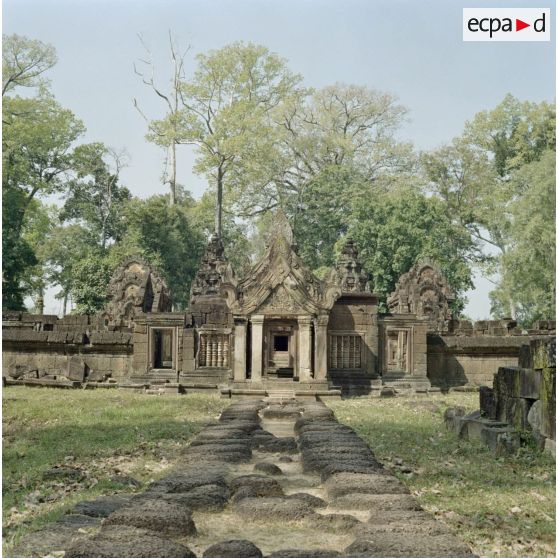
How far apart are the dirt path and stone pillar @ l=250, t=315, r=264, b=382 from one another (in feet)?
32.3

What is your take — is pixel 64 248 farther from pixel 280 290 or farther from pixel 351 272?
pixel 280 290

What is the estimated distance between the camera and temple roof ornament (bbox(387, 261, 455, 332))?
95.6 feet

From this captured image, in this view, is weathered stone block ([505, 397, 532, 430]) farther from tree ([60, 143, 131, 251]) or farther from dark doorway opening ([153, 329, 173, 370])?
tree ([60, 143, 131, 251])

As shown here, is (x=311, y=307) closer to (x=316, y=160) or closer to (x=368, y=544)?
(x=368, y=544)

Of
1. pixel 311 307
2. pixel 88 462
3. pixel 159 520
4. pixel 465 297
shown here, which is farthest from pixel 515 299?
pixel 159 520

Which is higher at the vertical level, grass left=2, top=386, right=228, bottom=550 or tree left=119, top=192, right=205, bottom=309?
tree left=119, top=192, right=205, bottom=309

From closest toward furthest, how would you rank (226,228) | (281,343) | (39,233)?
(281,343)
(39,233)
(226,228)

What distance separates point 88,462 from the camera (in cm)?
Answer: 823

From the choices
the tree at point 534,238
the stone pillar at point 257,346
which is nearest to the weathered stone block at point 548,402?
the stone pillar at point 257,346

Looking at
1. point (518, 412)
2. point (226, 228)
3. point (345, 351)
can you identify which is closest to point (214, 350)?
point (345, 351)

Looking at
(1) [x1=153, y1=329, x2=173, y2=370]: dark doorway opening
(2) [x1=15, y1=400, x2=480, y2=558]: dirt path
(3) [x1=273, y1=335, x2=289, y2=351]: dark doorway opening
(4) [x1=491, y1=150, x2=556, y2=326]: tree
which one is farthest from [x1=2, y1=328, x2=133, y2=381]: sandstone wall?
(4) [x1=491, y1=150, x2=556, y2=326]: tree

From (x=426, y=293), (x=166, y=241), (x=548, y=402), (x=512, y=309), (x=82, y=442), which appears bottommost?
(x=82, y=442)

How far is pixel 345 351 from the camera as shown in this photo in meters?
18.4

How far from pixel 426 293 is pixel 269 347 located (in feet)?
37.5
